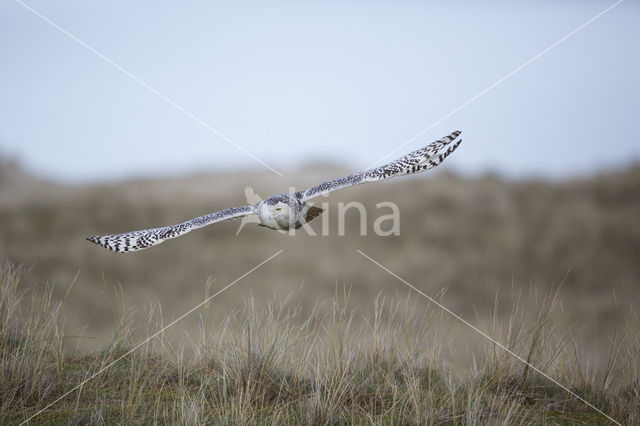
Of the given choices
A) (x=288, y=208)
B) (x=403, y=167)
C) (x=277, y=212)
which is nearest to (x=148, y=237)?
(x=277, y=212)

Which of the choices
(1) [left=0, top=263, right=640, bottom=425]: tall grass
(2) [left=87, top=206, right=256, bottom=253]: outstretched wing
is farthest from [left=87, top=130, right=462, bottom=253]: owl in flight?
(1) [left=0, top=263, right=640, bottom=425]: tall grass

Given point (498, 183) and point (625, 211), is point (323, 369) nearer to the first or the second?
point (498, 183)

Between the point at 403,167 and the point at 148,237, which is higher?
the point at 403,167

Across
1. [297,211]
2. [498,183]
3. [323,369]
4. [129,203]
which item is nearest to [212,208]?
[129,203]

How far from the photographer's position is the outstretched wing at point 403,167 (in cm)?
787

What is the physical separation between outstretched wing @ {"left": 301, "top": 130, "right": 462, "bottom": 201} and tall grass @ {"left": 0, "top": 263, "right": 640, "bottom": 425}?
1.97 meters

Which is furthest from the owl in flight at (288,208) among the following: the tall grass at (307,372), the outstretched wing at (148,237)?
the tall grass at (307,372)

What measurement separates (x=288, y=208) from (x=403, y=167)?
1924mm

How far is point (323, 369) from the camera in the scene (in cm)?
680

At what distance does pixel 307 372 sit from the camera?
23.5 feet

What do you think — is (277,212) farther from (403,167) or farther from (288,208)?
(403,167)

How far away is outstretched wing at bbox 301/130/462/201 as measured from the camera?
7.87 metres

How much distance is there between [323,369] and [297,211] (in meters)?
2.86

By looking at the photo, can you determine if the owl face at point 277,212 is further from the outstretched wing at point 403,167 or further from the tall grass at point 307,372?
the tall grass at point 307,372
